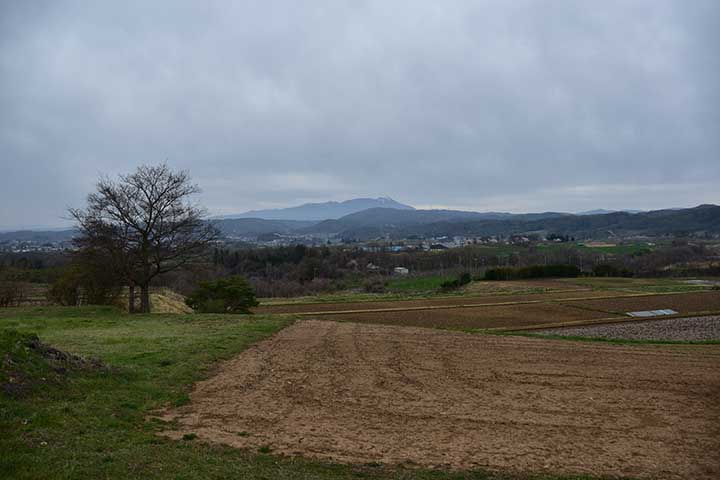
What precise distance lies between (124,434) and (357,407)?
4.52 meters

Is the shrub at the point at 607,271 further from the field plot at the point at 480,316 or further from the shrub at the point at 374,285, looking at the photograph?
the field plot at the point at 480,316

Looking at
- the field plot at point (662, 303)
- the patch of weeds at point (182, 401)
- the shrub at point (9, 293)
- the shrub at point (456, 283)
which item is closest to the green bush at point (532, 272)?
the shrub at point (456, 283)

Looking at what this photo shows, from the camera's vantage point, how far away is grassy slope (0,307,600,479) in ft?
22.1

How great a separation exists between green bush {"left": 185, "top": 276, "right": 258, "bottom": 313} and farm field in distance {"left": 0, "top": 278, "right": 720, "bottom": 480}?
1239 centimetres

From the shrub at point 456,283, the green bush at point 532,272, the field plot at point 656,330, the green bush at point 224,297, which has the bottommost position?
the shrub at point 456,283

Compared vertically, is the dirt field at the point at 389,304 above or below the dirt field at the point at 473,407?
below

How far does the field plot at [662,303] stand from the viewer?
122ft

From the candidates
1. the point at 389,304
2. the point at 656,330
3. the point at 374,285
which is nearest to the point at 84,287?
the point at 389,304

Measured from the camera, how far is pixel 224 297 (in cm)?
3344

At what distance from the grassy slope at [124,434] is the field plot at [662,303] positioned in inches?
1277

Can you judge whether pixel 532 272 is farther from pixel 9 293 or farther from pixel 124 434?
pixel 124 434

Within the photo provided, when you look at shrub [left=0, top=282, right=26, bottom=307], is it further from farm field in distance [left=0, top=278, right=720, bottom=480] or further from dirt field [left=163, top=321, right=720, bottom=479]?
dirt field [left=163, top=321, right=720, bottom=479]

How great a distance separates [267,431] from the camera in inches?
357

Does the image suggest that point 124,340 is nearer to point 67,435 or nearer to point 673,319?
point 67,435
